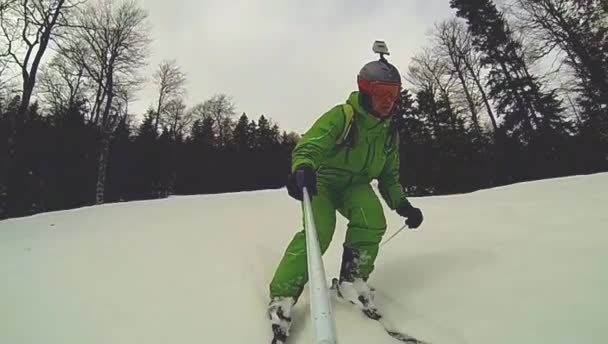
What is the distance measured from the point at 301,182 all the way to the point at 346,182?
2.00 feet

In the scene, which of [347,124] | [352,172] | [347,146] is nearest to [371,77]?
[347,124]

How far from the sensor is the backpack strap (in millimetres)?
2193

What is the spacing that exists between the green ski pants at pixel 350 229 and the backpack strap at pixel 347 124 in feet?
1.05

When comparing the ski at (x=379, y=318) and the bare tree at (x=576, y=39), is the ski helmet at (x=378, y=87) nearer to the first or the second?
the ski at (x=379, y=318)

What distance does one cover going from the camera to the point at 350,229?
88.9 inches

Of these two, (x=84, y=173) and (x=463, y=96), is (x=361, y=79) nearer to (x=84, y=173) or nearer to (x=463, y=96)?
(x=463, y=96)

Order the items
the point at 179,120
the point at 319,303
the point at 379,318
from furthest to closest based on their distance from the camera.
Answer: the point at 179,120 → the point at 379,318 → the point at 319,303

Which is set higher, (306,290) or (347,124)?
(347,124)

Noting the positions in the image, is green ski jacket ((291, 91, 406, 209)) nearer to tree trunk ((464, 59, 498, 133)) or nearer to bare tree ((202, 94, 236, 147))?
tree trunk ((464, 59, 498, 133))

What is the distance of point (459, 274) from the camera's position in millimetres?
2383

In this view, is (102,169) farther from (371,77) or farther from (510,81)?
(510,81)

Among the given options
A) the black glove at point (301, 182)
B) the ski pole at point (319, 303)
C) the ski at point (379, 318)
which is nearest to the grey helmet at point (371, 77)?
the black glove at point (301, 182)

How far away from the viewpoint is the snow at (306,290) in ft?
6.04

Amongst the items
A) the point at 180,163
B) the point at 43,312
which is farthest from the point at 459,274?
the point at 180,163
